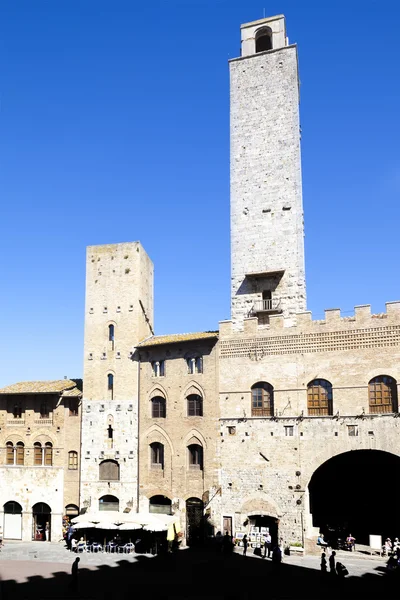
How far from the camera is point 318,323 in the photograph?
30969mm

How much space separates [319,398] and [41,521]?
19481mm

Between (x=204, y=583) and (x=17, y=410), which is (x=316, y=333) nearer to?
(x=204, y=583)

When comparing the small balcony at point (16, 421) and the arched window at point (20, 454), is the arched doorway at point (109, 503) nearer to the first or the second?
the arched window at point (20, 454)

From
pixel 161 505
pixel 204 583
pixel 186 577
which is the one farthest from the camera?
pixel 161 505

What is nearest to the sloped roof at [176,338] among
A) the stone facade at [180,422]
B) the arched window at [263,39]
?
the stone facade at [180,422]

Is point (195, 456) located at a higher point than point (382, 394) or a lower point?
lower

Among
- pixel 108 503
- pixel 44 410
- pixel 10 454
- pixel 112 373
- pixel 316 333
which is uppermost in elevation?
pixel 316 333

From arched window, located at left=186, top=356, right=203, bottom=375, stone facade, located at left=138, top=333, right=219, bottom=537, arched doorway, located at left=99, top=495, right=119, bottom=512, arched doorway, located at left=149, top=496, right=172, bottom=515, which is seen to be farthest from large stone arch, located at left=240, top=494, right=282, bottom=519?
arched doorway, located at left=99, top=495, right=119, bottom=512

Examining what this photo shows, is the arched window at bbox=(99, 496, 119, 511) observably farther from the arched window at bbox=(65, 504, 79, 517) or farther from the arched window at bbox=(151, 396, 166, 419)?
the arched window at bbox=(151, 396, 166, 419)

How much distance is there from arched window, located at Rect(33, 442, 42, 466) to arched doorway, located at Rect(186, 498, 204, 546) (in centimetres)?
1083

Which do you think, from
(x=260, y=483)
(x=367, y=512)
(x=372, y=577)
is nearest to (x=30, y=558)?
(x=260, y=483)

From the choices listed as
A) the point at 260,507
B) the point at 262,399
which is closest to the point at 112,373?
the point at 262,399

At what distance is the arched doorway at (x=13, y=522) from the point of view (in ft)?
120

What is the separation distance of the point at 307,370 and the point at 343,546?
9.28m
